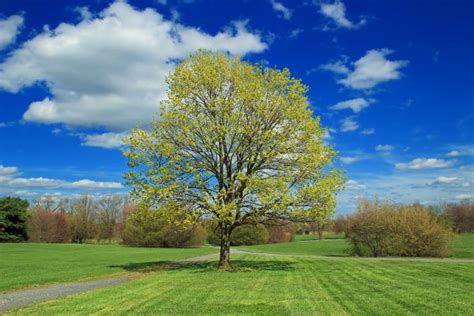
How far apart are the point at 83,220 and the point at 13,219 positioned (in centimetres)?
2428

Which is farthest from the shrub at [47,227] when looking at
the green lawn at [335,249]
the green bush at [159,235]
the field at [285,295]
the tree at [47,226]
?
the field at [285,295]

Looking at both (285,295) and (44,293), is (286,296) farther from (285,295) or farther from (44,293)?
(44,293)

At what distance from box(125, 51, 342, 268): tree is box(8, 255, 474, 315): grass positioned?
413 cm

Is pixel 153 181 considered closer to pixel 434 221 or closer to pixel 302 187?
pixel 302 187

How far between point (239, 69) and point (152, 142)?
6399 millimetres

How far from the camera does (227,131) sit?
876 inches

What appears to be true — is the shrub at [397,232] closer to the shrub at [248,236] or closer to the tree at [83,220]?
the shrub at [248,236]

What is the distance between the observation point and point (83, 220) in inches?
3952

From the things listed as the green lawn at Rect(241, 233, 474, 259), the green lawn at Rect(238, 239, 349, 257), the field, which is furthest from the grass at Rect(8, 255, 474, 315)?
the green lawn at Rect(238, 239, 349, 257)

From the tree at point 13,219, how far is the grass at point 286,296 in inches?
2638

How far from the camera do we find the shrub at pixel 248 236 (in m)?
85.4

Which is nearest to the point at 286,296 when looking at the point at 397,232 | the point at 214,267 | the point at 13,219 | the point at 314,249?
the point at 214,267

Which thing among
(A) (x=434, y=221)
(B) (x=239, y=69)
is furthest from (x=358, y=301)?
(A) (x=434, y=221)

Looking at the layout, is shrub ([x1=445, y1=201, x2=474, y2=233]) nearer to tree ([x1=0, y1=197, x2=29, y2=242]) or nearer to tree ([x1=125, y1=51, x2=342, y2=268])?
tree ([x1=125, y1=51, x2=342, y2=268])
